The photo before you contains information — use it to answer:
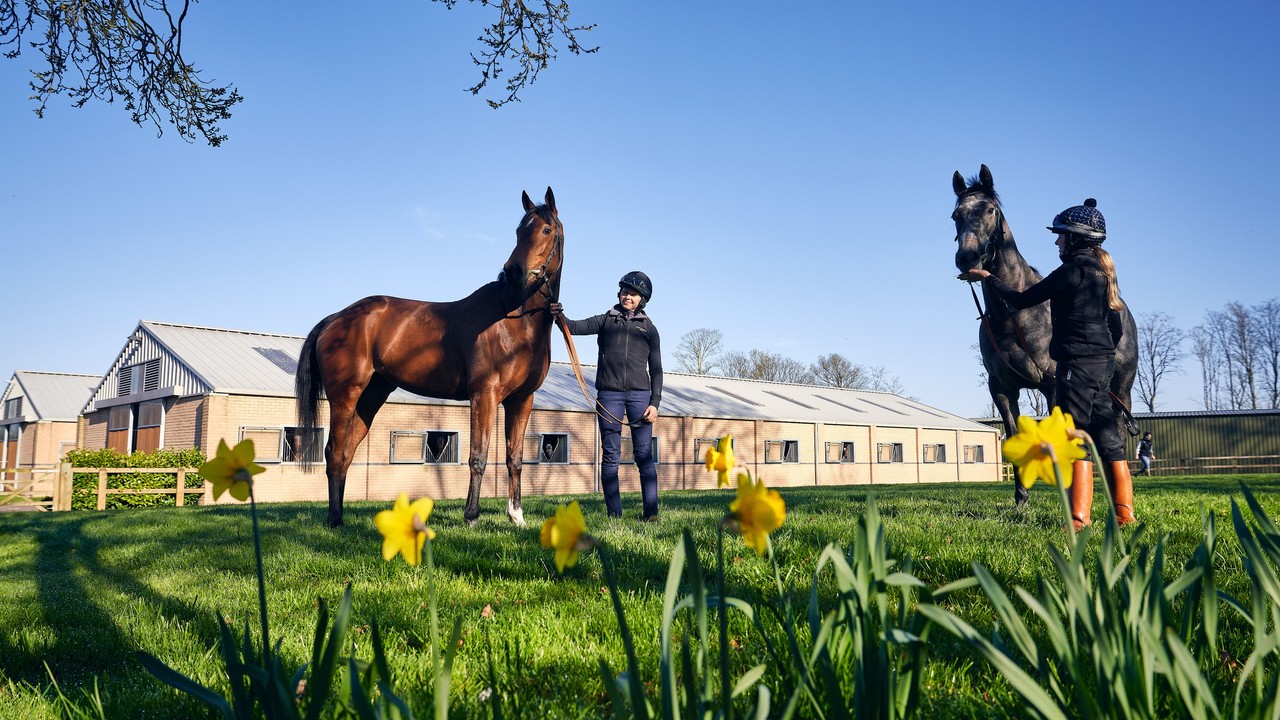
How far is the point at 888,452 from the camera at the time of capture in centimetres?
3775

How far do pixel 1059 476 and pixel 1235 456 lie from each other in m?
47.2

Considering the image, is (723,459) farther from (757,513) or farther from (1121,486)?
(1121,486)

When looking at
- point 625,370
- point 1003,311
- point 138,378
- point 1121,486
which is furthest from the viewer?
point 138,378

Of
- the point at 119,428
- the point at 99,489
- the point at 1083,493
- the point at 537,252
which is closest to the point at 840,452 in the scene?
the point at 99,489

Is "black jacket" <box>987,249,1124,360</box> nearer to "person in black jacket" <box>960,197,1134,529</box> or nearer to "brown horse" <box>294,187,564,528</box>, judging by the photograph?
"person in black jacket" <box>960,197,1134,529</box>

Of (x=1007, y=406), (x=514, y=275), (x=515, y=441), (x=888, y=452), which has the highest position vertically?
(x=514, y=275)

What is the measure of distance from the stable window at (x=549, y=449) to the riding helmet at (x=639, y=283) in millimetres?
19224

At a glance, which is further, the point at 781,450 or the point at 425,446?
the point at 781,450

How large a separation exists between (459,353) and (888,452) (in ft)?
111

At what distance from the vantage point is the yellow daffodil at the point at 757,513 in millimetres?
1206

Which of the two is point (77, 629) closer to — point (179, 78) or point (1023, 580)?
point (1023, 580)

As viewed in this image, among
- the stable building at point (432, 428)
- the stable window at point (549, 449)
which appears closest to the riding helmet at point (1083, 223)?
the stable building at point (432, 428)

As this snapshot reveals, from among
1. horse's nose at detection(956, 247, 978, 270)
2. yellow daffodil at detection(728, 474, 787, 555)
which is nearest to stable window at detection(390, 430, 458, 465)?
horse's nose at detection(956, 247, 978, 270)

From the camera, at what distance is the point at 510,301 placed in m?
6.87
